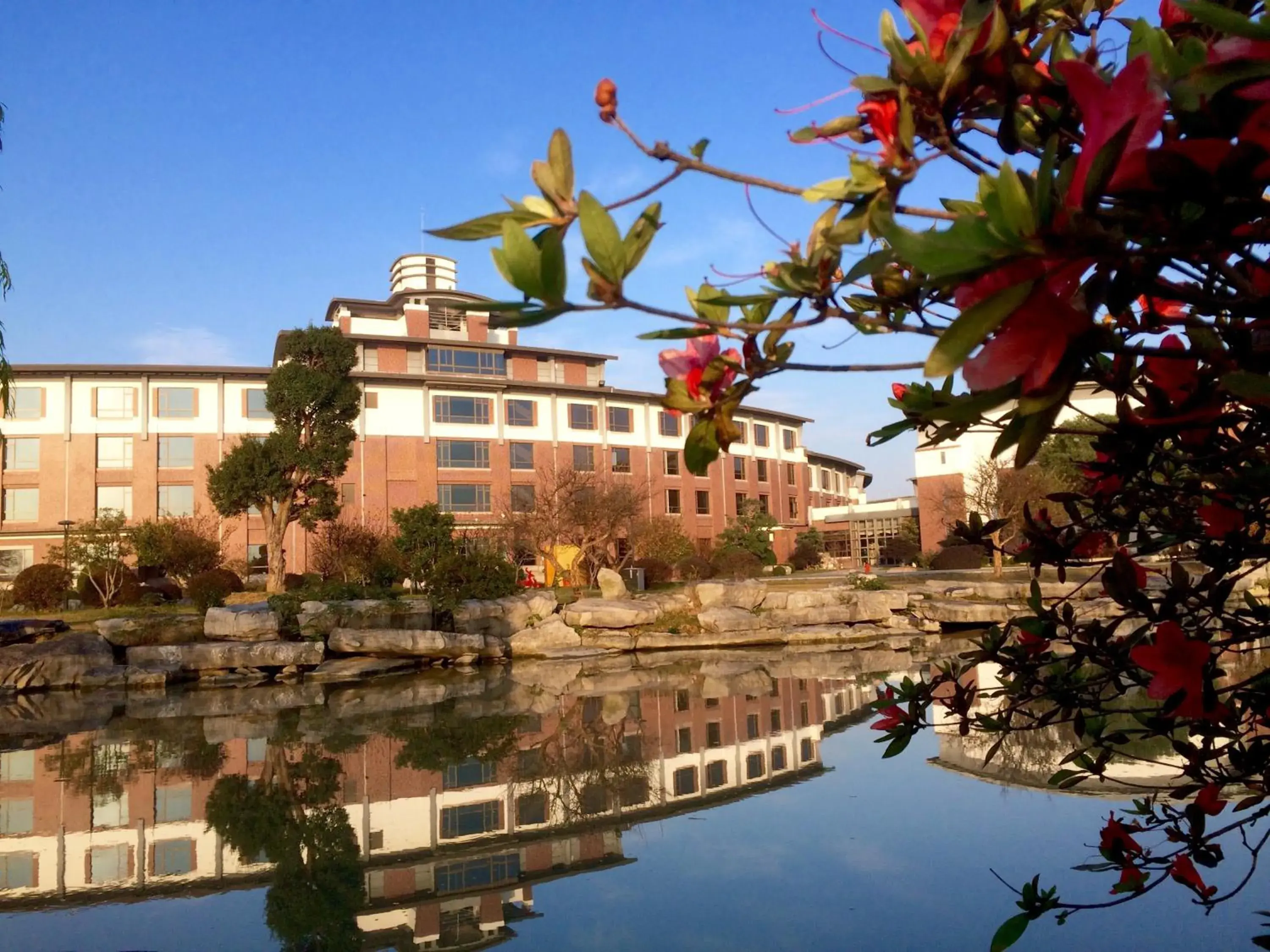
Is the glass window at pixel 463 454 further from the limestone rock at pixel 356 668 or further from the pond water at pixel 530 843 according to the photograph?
the pond water at pixel 530 843

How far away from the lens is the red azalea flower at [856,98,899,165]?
3.18 ft

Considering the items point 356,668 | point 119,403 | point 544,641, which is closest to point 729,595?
point 544,641

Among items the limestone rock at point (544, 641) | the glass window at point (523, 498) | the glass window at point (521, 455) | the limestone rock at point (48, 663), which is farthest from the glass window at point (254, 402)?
the limestone rock at point (544, 641)

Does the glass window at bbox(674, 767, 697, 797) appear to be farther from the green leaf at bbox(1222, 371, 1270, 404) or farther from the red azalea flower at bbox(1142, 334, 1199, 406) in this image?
the green leaf at bbox(1222, 371, 1270, 404)

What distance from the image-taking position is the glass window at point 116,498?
3212cm

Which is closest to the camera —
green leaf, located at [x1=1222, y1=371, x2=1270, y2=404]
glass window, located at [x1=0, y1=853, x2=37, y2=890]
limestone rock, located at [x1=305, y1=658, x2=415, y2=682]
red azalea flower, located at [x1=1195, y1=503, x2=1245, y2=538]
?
green leaf, located at [x1=1222, y1=371, x2=1270, y2=404]

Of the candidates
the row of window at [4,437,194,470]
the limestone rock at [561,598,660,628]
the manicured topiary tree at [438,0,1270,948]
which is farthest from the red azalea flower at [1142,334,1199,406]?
the row of window at [4,437,194,470]

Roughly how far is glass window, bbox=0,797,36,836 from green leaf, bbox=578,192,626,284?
253 inches

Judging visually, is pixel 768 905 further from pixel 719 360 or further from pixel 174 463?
pixel 174 463

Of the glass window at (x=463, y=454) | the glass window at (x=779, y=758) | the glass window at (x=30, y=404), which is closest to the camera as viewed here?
the glass window at (x=779, y=758)

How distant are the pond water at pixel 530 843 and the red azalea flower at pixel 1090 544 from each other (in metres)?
1.61

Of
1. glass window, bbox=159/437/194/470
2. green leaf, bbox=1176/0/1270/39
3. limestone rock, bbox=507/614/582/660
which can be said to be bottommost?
limestone rock, bbox=507/614/582/660

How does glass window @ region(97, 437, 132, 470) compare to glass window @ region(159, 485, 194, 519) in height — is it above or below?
above

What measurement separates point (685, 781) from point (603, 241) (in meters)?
5.79
